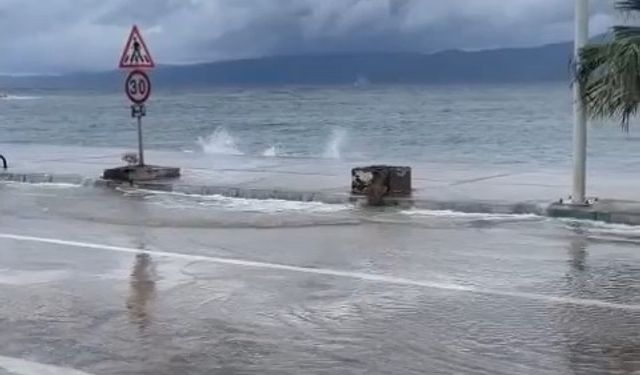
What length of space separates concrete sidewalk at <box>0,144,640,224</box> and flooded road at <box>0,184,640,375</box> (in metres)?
0.54

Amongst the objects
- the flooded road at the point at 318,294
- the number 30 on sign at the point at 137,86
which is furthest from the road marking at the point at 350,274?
the number 30 on sign at the point at 137,86

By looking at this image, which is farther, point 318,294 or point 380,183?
point 380,183

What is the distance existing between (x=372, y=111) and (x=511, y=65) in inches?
2962

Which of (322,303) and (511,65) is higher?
(511,65)

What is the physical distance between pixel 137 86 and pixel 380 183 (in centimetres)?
547

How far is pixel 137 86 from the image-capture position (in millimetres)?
19016

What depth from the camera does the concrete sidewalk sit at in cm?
1466

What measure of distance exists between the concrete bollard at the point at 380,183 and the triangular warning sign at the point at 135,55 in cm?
500

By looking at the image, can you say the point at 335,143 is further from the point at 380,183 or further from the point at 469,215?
the point at 469,215

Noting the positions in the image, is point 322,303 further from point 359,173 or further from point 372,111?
point 372,111

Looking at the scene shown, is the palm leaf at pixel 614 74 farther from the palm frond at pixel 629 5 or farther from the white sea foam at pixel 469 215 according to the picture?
the white sea foam at pixel 469 215

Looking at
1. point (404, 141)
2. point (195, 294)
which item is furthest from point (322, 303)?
point (404, 141)

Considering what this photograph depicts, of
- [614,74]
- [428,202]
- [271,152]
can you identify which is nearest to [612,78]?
[614,74]

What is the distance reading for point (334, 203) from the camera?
15.7 metres
